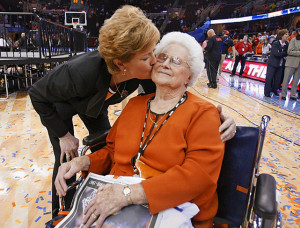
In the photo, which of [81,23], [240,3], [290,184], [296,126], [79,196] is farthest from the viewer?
[240,3]

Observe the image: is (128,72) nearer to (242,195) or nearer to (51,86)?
(51,86)

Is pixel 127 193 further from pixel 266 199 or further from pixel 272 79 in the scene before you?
pixel 272 79

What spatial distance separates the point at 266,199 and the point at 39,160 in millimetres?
2535

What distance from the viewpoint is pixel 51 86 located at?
1290 mm

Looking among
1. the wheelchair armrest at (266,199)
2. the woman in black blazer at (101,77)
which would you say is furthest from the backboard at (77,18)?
the wheelchair armrest at (266,199)

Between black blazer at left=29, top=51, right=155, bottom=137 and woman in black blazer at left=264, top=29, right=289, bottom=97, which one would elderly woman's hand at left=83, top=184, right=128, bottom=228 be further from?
woman in black blazer at left=264, top=29, right=289, bottom=97

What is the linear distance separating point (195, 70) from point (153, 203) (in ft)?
2.48

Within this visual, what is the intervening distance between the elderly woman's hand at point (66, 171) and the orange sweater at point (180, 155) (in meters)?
0.05

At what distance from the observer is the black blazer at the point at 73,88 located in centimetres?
125

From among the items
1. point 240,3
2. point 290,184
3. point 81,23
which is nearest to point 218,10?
point 240,3

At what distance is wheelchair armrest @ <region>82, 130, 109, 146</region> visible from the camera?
4.59 feet

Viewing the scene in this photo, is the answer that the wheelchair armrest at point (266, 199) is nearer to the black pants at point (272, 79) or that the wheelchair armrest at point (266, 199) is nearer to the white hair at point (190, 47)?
the white hair at point (190, 47)

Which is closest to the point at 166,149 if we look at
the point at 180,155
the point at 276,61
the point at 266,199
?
the point at 180,155

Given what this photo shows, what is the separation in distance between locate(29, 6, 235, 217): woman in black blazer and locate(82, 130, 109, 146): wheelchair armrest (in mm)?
107
